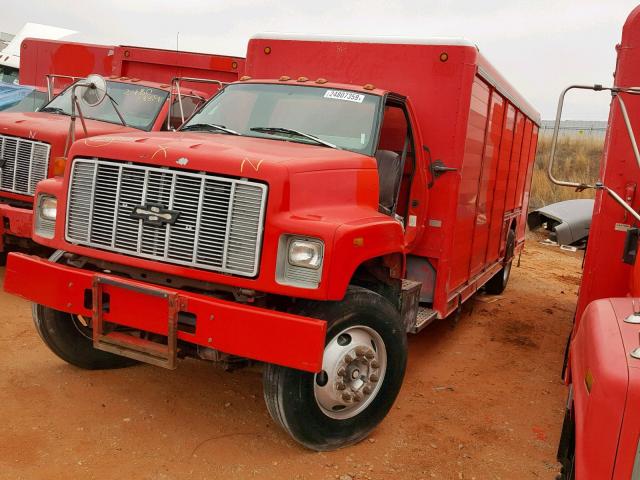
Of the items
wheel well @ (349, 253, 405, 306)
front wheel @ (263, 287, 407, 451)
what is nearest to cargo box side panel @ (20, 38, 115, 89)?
wheel well @ (349, 253, 405, 306)

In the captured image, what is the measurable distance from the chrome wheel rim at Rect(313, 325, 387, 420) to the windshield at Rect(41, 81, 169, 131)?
527cm

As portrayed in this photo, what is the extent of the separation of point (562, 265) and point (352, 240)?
11.1 m

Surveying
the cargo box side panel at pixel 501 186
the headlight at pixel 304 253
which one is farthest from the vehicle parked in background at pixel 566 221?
the headlight at pixel 304 253

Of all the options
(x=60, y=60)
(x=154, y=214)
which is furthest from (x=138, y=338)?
(x=60, y=60)

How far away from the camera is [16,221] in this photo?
6.67 metres

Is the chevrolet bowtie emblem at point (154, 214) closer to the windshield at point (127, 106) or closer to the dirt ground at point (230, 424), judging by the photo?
the dirt ground at point (230, 424)

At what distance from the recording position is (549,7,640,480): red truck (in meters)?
2.30

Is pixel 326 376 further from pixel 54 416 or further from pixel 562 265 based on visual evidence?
pixel 562 265

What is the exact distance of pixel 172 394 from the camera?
15.9 ft

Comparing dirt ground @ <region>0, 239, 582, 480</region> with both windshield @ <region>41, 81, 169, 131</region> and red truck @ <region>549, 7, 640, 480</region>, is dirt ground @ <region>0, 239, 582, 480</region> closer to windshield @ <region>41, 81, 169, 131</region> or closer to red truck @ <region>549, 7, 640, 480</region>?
red truck @ <region>549, 7, 640, 480</region>

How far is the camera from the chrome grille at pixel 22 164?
7023mm

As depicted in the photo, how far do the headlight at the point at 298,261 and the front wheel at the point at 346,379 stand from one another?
0.28 metres

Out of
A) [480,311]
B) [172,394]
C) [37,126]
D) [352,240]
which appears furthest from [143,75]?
[352,240]

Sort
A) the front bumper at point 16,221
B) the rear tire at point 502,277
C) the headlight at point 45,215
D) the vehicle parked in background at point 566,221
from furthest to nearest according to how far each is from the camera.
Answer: the vehicle parked in background at point 566,221 → the rear tire at point 502,277 → the front bumper at point 16,221 → the headlight at point 45,215
